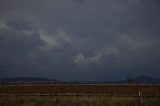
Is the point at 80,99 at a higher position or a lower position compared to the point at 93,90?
lower

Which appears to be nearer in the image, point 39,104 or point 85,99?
point 39,104

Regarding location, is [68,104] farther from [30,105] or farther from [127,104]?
[127,104]

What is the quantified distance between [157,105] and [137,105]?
1524mm

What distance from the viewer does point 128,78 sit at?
78.9m

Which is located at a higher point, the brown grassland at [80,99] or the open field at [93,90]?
the open field at [93,90]

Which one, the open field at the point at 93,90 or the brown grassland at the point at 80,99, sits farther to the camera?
the open field at the point at 93,90

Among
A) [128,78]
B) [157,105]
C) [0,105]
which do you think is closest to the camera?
[157,105]

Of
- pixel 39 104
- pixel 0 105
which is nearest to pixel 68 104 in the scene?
pixel 39 104

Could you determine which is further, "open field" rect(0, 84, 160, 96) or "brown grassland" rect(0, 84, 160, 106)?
"open field" rect(0, 84, 160, 96)

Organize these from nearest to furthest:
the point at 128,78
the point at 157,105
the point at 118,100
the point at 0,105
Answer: the point at 157,105 < the point at 0,105 < the point at 118,100 < the point at 128,78

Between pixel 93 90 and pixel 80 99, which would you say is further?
pixel 93 90

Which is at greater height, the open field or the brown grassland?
the open field

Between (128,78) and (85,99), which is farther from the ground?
(128,78)

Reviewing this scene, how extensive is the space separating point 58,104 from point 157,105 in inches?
313
